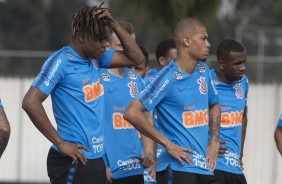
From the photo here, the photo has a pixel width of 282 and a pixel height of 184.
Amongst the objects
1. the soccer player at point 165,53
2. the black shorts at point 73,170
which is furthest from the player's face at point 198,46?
the soccer player at point 165,53

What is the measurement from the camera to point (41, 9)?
5031 centimetres

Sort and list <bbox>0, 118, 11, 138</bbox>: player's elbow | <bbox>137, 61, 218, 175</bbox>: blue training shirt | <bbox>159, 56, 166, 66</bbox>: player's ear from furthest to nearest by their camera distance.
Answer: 1. <bbox>159, 56, 166, 66</bbox>: player's ear
2. <bbox>137, 61, 218, 175</bbox>: blue training shirt
3. <bbox>0, 118, 11, 138</bbox>: player's elbow

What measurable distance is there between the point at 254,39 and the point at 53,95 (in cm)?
3069

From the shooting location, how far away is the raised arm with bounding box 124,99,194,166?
8297mm

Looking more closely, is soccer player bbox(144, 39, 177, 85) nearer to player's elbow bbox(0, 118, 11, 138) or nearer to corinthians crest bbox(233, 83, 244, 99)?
corinthians crest bbox(233, 83, 244, 99)

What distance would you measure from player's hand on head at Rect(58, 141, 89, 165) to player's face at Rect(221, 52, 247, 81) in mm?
2832

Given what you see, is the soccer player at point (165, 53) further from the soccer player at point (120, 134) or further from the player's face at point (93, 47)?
the player's face at point (93, 47)

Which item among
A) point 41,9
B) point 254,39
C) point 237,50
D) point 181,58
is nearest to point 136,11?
point 237,50

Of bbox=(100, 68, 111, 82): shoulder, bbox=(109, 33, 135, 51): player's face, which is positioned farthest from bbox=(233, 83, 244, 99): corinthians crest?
bbox=(100, 68, 111, 82): shoulder

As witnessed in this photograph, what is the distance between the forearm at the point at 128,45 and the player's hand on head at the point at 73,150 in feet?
3.30

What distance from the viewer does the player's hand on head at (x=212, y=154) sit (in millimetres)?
8766

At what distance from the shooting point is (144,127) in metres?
8.30

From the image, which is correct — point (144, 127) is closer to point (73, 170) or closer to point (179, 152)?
point (179, 152)

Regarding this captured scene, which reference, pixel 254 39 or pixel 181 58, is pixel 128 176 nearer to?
pixel 181 58
